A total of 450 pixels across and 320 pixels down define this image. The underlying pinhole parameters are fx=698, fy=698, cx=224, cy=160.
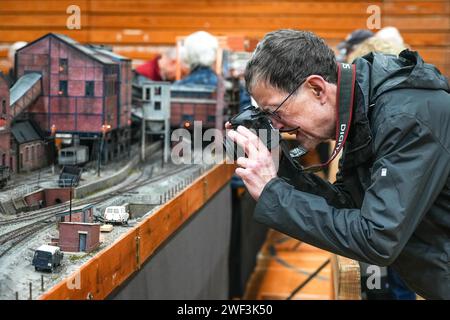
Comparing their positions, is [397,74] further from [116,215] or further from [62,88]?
[62,88]

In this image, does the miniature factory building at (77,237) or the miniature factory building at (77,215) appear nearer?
the miniature factory building at (77,237)

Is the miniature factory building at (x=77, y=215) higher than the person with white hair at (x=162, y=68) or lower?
lower

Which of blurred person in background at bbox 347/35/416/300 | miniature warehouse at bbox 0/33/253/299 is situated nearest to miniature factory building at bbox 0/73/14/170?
miniature warehouse at bbox 0/33/253/299

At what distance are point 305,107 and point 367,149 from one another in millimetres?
203

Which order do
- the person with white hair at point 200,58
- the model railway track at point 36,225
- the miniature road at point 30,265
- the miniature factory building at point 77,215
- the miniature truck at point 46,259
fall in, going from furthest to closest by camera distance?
the person with white hair at point 200,58
the miniature factory building at point 77,215
the model railway track at point 36,225
the miniature truck at point 46,259
the miniature road at point 30,265

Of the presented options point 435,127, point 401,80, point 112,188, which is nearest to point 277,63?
point 401,80

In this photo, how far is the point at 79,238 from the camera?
74.0 inches

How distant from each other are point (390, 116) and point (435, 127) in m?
0.11

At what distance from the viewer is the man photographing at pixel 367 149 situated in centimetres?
169

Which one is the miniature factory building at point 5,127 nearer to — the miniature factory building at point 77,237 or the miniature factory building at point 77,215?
the miniature factory building at point 77,215

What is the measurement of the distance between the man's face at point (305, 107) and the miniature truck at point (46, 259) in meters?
0.68

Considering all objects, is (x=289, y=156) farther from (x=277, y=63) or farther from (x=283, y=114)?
(x=277, y=63)

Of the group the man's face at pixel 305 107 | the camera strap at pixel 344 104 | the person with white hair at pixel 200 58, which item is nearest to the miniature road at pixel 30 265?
the man's face at pixel 305 107

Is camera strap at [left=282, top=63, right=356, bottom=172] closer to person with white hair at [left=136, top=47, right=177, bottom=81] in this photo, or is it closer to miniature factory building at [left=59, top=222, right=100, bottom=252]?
miniature factory building at [left=59, top=222, right=100, bottom=252]
